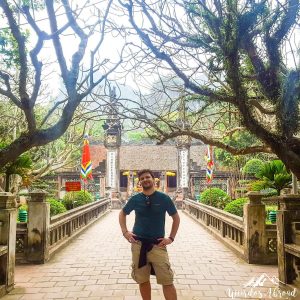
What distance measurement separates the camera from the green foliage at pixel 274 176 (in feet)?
27.8

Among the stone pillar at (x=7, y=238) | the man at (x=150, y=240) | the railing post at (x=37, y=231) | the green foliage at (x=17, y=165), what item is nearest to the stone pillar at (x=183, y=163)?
the green foliage at (x=17, y=165)

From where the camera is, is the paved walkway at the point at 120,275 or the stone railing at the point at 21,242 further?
the stone railing at the point at 21,242

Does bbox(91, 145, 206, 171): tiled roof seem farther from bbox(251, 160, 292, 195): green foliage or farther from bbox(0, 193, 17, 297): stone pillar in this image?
bbox(0, 193, 17, 297): stone pillar

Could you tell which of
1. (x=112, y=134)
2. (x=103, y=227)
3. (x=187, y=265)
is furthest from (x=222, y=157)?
(x=187, y=265)

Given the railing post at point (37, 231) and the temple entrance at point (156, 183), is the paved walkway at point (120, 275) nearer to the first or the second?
the railing post at point (37, 231)

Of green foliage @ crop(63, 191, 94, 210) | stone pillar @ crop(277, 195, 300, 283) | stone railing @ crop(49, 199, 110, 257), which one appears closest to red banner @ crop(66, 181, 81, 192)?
stone railing @ crop(49, 199, 110, 257)

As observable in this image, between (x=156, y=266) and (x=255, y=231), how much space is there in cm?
367

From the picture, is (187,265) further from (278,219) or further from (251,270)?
(278,219)

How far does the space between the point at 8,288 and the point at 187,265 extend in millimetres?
3352

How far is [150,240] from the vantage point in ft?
12.9

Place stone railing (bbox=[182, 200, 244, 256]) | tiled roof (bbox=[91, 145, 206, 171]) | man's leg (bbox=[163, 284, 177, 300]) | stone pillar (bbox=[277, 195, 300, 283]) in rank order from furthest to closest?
tiled roof (bbox=[91, 145, 206, 171])
stone railing (bbox=[182, 200, 244, 256])
stone pillar (bbox=[277, 195, 300, 283])
man's leg (bbox=[163, 284, 177, 300])

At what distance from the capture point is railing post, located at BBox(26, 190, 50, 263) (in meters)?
7.03

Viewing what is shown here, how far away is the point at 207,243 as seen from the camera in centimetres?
974

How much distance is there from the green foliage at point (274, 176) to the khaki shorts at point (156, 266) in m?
5.40
